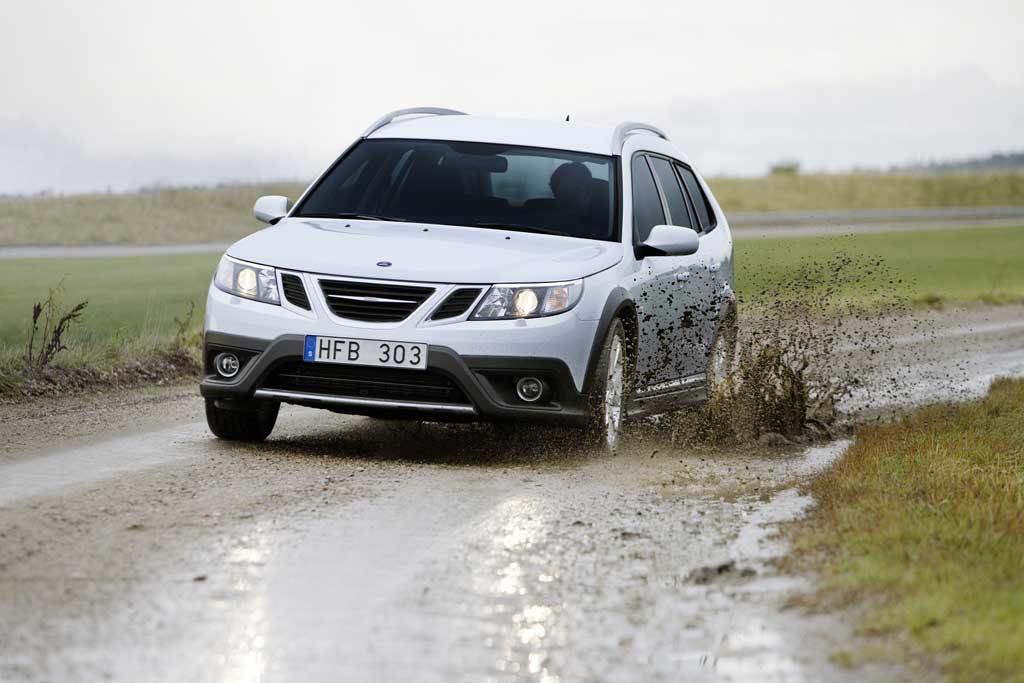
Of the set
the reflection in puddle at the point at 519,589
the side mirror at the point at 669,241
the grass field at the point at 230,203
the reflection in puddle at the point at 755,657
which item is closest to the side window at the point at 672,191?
the side mirror at the point at 669,241

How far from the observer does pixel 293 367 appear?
323 inches

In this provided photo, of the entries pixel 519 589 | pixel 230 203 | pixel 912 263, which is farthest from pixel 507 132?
pixel 230 203

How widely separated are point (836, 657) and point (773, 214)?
51148 millimetres

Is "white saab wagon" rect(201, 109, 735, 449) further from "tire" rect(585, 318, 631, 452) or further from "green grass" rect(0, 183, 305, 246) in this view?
"green grass" rect(0, 183, 305, 246)

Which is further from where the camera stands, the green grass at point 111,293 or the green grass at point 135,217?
the green grass at point 135,217

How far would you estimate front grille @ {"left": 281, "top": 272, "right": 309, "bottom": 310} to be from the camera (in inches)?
322

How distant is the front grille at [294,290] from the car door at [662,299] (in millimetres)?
1885

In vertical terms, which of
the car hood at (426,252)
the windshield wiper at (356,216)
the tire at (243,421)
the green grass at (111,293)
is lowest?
the green grass at (111,293)

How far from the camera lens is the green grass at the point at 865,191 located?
205 feet

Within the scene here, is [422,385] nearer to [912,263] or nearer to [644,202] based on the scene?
[644,202]

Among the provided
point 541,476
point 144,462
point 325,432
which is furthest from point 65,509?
point 325,432

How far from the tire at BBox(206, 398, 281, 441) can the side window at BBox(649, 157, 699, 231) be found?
288cm

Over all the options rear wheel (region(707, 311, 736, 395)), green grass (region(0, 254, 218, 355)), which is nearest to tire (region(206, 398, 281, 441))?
rear wheel (region(707, 311, 736, 395))

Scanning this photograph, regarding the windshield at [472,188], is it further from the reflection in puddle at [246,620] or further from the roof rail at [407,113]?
the reflection in puddle at [246,620]
